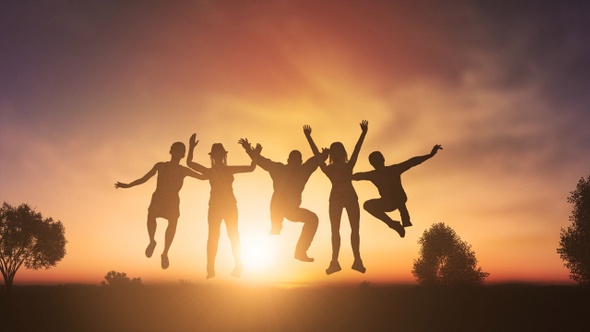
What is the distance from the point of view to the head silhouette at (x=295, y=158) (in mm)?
9898

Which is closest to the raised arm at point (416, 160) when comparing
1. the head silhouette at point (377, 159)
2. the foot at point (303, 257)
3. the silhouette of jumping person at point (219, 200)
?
the head silhouette at point (377, 159)

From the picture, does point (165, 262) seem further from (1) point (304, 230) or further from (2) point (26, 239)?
(2) point (26, 239)

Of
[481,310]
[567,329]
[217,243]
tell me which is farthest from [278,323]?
[567,329]

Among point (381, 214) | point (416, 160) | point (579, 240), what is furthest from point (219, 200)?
point (579, 240)

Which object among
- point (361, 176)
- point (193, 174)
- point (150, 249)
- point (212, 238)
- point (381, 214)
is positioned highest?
point (193, 174)

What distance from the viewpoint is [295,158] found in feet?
Result: 32.5

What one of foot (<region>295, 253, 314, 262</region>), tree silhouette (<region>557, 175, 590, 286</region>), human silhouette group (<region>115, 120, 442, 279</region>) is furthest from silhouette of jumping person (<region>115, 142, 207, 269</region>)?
tree silhouette (<region>557, 175, 590, 286</region>)

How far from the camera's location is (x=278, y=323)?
10719 millimetres

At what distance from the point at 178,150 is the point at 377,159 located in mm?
5160

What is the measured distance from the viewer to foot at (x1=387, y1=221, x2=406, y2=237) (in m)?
9.86

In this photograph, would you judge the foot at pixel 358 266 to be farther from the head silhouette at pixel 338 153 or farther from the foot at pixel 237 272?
the foot at pixel 237 272

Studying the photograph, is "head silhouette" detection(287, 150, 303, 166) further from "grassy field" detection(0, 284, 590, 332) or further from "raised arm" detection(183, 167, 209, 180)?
"grassy field" detection(0, 284, 590, 332)

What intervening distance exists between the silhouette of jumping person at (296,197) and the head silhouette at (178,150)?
2.70m

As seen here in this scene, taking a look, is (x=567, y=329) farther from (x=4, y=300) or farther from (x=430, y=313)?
(x=4, y=300)
